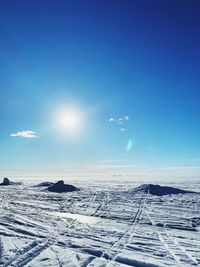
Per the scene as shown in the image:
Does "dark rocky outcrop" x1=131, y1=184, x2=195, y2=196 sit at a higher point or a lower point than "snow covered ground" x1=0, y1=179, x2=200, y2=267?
higher

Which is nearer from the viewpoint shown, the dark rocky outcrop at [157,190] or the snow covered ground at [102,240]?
the snow covered ground at [102,240]

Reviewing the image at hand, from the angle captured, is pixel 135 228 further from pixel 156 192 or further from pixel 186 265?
pixel 156 192

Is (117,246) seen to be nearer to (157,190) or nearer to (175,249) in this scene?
(175,249)

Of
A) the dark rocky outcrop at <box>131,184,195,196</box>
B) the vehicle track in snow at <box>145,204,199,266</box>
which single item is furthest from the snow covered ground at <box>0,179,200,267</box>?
the dark rocky outcrop at <box>131,184,195,196</box>

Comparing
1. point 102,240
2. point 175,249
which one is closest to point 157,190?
point 102,240

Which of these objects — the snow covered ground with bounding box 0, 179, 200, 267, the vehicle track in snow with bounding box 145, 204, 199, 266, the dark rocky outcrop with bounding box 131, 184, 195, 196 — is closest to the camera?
the snow covered ground with bounding box 0, 179, 200, 267

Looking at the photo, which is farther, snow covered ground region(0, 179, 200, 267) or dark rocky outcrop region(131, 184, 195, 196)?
dark rocky outcrop region(131, 184, 195, 196)

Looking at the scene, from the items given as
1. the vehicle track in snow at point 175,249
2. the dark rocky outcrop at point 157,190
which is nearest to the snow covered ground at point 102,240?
the vehicle track in snow at point 175,249

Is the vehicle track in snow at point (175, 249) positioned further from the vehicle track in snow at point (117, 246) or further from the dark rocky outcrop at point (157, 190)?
the dark rocky outcrop at point (157, 190)

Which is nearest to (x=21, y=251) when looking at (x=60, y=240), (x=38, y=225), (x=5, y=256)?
(x=5, y=256)

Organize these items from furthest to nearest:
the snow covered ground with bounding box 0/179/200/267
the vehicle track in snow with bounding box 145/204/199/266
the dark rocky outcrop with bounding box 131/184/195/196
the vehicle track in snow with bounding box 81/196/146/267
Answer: the dark rocky outcrop with bounding box 131/184/195/196 < the vehicle track in snow with bounding box 81/196/146/267 < the vehicle track in snow with bounding box 145/204/199/266 < the snow covered ground with bounding box 0/179/200/267

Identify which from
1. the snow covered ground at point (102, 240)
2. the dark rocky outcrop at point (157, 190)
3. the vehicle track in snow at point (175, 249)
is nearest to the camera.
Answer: the snow covered ground at point (102, 240)

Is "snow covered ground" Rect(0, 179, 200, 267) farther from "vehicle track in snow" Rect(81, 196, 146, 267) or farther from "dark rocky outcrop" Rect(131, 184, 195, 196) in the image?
"dark rocky outcrop" Rect(131, 184, 195, 196)
